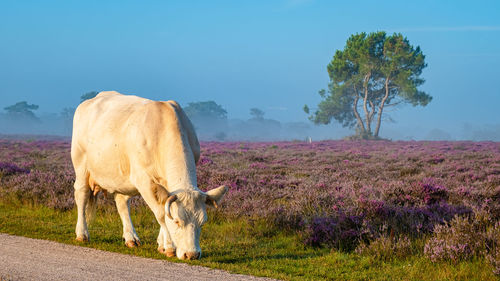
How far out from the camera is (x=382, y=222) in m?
8.59

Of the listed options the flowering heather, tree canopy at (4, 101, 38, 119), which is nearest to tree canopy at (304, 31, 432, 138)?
the flowering heather

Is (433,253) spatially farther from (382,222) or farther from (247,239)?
(247,239)

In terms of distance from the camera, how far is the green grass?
6.38 meters

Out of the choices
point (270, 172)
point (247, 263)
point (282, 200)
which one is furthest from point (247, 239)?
point (270, 172)

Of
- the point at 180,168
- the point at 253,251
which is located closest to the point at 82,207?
the point at 180,168

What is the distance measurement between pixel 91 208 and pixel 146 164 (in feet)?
8.08

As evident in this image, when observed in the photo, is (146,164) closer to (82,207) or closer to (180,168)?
(180,168)

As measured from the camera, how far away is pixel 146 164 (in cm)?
675

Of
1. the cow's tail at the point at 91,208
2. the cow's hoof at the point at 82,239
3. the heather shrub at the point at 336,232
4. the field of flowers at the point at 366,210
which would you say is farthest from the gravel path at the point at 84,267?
the field of flowers at the point at 366,210

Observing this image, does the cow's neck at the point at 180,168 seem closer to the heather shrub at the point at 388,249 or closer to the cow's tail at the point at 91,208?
the cow's tail at the point at 91,208

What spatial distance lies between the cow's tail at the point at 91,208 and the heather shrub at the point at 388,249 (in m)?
4.77

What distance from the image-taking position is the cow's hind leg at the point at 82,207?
8.23m

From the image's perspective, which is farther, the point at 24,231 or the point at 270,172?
the point at 270,172

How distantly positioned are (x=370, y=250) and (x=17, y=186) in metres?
10.0
